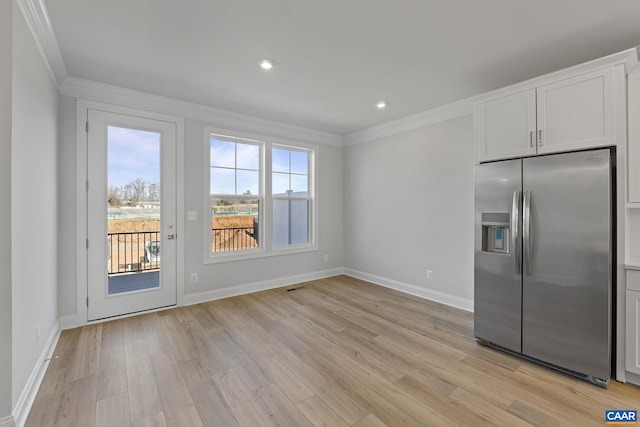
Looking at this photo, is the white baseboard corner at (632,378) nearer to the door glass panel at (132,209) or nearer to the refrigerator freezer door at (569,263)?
the refrigerator freezer door at (569,263)

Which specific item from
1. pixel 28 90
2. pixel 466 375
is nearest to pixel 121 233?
pixel 28 90

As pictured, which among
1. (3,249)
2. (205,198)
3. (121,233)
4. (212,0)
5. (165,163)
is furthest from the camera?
(205,198)

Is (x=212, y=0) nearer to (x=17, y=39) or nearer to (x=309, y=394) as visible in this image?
(x=17, y=39)

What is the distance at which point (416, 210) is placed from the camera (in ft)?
13.9

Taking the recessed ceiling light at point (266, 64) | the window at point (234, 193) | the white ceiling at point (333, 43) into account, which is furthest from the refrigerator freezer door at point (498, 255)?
the window at point (234, 193)

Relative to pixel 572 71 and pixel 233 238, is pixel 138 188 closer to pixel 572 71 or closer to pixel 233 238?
pixel 233 238

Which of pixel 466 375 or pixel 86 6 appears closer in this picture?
pixel 86 6

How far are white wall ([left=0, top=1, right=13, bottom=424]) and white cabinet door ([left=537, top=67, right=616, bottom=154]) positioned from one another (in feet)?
12.7

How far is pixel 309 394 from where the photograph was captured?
2.00 metres

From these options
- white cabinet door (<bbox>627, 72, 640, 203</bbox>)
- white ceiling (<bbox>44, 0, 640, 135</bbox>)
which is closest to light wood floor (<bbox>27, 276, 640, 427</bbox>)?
white cabinet door (<bbox>627, 72, 640, 203</bbox>)

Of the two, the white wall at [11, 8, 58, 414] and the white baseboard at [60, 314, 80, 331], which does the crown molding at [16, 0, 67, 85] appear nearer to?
the white wall at [11, 8, 58, 414]

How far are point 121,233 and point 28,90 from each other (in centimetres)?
184

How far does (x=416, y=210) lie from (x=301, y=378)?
9.65 ft

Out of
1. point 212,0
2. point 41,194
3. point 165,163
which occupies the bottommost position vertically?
point 41,194
